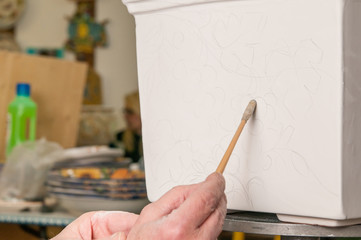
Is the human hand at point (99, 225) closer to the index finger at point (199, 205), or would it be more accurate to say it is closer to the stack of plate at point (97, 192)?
the index finger at point (199, 205)

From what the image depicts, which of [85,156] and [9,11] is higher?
[9,11]

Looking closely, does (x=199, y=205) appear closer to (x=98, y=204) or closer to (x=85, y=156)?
Answer: (x=98, y=204)

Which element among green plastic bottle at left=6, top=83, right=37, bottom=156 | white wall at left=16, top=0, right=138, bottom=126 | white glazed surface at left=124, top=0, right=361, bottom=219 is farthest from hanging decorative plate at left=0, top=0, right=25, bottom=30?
white glazed surface at left=124, top=0, right=361, bottom=219

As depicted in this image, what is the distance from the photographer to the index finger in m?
0.65

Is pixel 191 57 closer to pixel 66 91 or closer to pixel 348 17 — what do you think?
pixel 348 17

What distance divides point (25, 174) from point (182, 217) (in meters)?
1.14

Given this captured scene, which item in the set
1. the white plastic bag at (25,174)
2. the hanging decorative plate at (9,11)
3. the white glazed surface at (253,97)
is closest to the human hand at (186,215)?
the white glazed surface at (253,97)

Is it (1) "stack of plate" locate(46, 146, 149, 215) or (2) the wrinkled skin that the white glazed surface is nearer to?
(2) the wrinkled skin

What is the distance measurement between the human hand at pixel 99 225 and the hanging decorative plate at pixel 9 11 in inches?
169

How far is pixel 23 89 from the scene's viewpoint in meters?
1.97

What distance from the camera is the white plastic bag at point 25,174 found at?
1.70 m

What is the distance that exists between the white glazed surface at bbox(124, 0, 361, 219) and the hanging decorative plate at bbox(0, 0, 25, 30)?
4.09m

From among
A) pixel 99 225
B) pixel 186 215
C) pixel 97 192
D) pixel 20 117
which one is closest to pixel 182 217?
pixel 186 215

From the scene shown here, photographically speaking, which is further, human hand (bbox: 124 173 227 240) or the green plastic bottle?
the green plastic bottle
